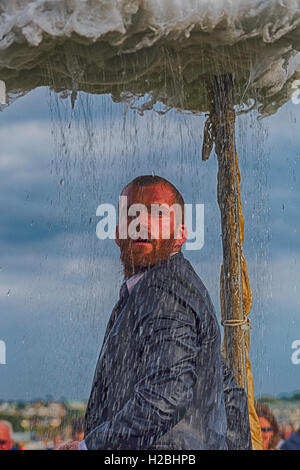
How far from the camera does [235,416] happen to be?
4.05m

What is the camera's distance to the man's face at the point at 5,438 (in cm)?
702

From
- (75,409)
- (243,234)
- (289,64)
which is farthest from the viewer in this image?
(75,409)

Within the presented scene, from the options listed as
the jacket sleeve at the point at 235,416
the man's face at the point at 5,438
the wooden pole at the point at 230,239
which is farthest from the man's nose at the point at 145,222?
the man's face at the point at 5,438

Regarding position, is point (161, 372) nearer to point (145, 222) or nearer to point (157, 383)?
point (157, 383)

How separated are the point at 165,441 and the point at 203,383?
0.34 metres

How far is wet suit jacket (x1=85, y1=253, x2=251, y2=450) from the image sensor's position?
314cm

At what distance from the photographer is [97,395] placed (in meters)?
3.62

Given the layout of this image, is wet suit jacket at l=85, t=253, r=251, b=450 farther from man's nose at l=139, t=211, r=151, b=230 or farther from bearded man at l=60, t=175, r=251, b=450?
man's nose at l=139, t=211, r=151, b=230

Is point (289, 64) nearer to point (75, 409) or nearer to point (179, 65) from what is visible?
point (179, 65)

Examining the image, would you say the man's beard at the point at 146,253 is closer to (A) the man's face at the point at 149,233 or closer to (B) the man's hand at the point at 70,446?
(A) the man's face at the point at 149,233

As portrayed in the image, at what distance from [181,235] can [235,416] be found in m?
1.12

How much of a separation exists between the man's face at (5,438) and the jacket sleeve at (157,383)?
4087 mm

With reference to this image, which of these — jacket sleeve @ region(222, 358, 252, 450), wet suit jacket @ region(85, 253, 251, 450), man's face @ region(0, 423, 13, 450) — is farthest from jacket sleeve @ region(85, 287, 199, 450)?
man's face @ region(0, 423, 13, 450)
